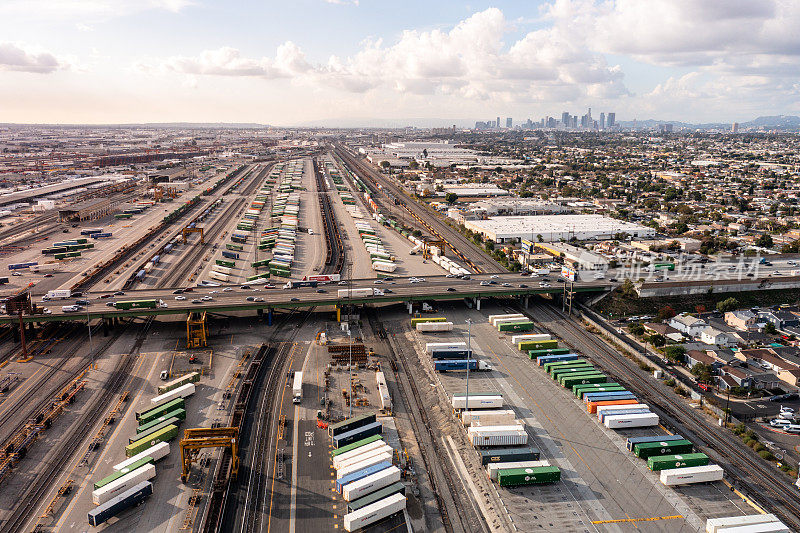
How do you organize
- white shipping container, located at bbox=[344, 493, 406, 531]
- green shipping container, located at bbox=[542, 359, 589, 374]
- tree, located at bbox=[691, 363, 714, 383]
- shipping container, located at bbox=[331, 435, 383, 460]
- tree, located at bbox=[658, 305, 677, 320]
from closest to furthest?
white shipping container, located at bbox=[344, 493, 406, 531] < shipping container, located at bbox=[331, 435, 383, 460] < tree, located at bbox=[691, 363, 714, 383] < green shipping container, located at bbox=[542, 359, 589, 374] < tree, located at bbox=[658, 305, 677, 320]

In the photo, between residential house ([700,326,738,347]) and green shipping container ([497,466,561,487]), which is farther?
residential house ([700,326,738,347])

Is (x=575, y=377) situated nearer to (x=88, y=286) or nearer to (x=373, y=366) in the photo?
(x=373, y=366)

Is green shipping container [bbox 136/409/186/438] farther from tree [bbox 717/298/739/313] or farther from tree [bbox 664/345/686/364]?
tree [bbox 717/298/739/313]

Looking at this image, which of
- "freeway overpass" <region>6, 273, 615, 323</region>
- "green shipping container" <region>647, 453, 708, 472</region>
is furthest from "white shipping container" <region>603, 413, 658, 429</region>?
"freeway overpass" <region>6, 273, 615, 323</region>

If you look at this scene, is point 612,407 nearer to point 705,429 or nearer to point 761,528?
point 705,429

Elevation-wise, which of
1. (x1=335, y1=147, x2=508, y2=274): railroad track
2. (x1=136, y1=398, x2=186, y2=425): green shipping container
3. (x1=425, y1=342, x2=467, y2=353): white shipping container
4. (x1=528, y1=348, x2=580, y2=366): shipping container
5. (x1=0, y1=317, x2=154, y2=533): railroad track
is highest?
(x1=335, y1=147, x2=508, y2=274): railroad track

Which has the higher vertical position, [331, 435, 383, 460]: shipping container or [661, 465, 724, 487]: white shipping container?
[331, 435, 383, 460]: shipping container

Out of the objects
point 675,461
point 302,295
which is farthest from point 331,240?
point 675,461
